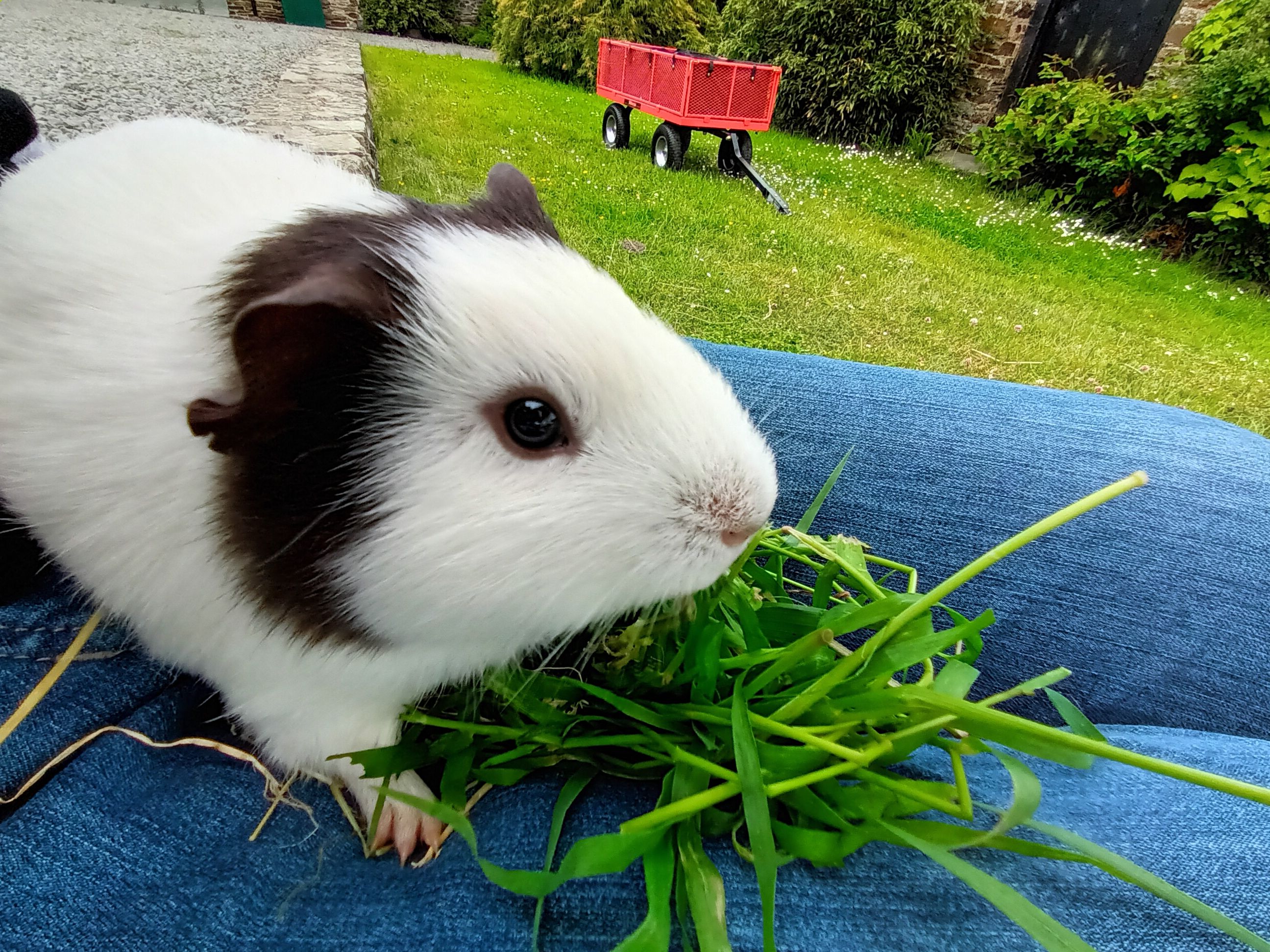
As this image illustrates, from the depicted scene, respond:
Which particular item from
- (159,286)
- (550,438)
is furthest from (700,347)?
(159,286)

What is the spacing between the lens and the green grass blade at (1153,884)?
56 cm

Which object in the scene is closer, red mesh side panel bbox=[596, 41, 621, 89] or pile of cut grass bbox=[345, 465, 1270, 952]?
pile of cut grass bbox=[345, 465, 1270, 952]

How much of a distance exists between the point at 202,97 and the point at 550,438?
4476 mm

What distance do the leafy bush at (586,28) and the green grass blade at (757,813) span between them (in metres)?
9.82

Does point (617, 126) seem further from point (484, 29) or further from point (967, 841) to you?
point (484, 29)

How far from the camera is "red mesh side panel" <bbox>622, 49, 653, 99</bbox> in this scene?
581 cm

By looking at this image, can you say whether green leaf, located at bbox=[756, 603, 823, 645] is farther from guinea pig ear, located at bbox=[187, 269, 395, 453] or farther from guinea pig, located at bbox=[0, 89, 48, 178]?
guinea pig, located at bbox=[0, 89, 48, 178]

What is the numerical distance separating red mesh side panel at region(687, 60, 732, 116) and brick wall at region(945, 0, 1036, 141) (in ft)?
13.5

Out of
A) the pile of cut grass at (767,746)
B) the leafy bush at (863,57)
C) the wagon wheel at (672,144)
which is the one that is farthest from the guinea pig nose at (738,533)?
the leafy bush at (863,57)

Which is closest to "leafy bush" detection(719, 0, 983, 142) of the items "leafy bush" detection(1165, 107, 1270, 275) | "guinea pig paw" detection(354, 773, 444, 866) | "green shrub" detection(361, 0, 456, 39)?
"leafy bush" detection(1165, 107, 1270, 275)

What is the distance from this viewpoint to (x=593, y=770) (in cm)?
83

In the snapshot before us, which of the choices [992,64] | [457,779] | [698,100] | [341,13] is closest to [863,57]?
[992,64]

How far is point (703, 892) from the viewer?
0.65 meters

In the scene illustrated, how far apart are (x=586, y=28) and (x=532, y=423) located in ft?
32.5
